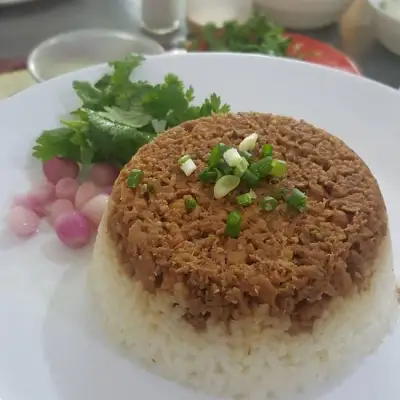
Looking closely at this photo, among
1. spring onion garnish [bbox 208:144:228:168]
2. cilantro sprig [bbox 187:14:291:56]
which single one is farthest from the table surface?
spring onion garnish [bbox 208:144:228:168]

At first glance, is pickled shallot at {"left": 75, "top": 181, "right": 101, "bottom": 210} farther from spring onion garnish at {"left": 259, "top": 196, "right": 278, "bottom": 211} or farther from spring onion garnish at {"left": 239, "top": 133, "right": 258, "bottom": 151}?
spring onion garnish at {"left": 259, "top": 196, "right": 278, "bottom": 211}

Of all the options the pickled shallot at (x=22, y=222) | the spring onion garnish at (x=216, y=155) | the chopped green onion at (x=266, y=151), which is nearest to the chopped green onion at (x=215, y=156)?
the spring onion garnish at (x=216, y=155)

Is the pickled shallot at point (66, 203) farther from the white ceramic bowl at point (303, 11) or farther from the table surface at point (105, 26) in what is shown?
the white ceramic bowl at point (303, 11)

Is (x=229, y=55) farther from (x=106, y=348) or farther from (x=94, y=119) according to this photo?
(x=106, y=348)

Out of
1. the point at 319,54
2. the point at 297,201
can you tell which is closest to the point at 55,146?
the point at 297,201

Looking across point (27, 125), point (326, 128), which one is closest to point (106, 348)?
point (27, 125)
